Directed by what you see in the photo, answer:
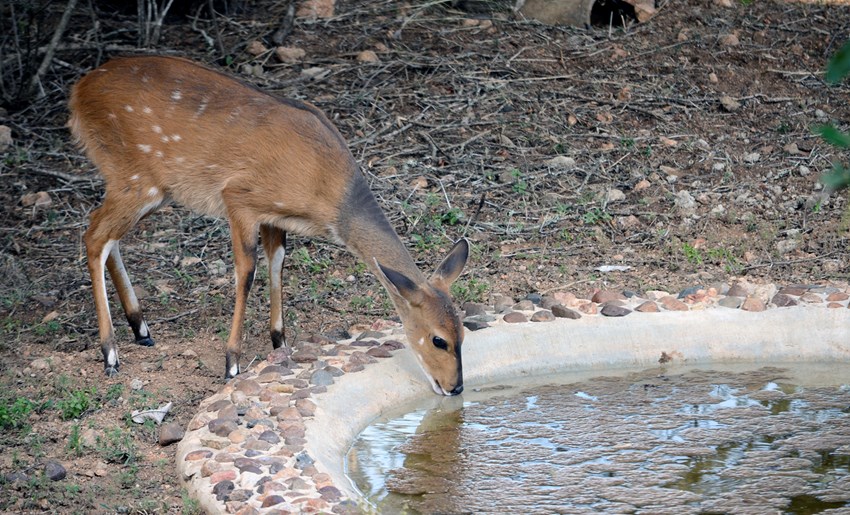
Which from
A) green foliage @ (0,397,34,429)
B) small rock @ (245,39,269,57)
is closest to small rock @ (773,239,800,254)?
small rock @ (245,39,269,57)

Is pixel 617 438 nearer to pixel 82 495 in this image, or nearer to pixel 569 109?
pixel 82 495

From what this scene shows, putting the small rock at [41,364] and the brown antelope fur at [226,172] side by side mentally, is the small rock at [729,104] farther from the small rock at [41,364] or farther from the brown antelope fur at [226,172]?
the small rock at [41,364]

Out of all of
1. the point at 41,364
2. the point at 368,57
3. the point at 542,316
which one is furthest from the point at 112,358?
the point at 368,57

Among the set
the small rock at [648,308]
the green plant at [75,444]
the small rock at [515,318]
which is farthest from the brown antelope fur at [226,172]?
the small rock at [648,308]

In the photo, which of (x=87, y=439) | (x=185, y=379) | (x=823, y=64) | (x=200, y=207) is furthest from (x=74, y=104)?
(x=823, y=64)

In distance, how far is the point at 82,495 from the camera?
4.14 meters

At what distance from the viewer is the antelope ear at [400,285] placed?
16.3ft

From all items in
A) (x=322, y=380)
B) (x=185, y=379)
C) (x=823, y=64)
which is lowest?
(x=185, y=379)

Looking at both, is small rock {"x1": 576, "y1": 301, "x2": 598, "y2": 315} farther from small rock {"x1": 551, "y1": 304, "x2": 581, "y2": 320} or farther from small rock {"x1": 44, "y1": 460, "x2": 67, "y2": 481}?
small rock {"x1": 44, "y1": 460, "x2": 67, "y2": 481}

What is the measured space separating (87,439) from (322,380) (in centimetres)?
106

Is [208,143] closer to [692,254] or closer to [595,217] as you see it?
[595,217]

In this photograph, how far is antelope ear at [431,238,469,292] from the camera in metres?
5.25

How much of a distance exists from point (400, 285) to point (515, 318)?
3.01 feet

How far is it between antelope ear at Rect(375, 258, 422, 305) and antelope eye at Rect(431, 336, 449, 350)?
198 mm
